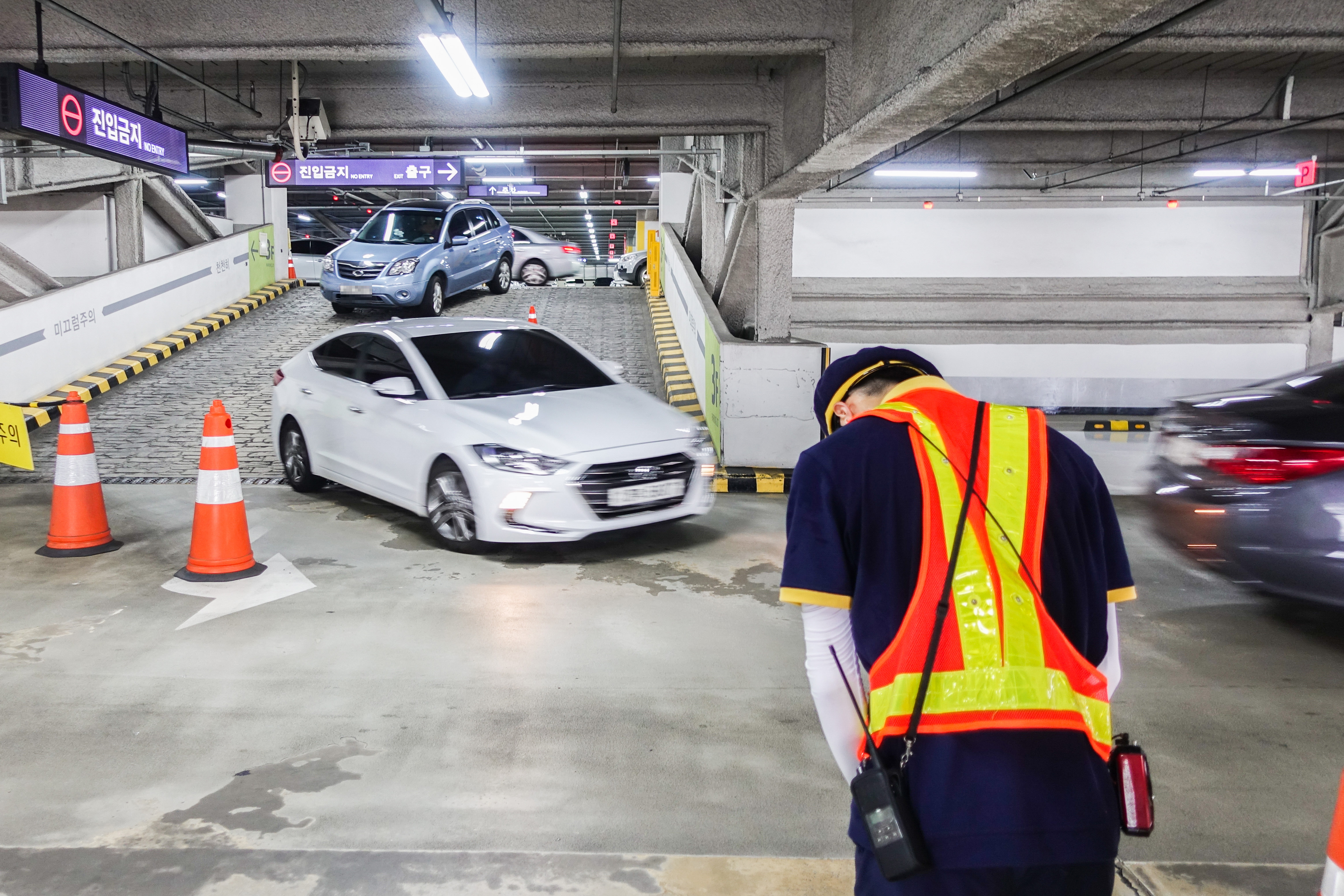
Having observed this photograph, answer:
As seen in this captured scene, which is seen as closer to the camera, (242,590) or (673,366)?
(242,590)

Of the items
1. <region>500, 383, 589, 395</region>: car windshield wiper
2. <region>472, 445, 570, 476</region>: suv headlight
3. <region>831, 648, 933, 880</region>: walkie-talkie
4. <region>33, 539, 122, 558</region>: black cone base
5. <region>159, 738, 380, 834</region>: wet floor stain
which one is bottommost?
<region>159, 738, 380, 834</region>: wet floor stain

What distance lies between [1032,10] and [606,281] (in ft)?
88.1

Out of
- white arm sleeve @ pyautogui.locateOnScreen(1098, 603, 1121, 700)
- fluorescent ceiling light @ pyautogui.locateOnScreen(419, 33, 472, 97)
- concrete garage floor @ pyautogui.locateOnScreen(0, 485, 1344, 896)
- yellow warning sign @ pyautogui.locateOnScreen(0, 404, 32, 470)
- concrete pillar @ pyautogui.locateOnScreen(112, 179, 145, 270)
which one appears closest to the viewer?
white arm sleeve @ pyautogui.locateOnScreen(1098, 603, 1121, 700)

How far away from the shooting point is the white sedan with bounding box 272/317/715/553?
6.18m

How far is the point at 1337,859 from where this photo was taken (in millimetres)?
1562

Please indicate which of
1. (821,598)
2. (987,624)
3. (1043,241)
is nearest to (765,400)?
(821,598)

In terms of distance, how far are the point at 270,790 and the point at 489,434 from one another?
3.16 m

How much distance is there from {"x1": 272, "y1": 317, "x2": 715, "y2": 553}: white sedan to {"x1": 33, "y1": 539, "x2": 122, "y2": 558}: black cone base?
1675mm

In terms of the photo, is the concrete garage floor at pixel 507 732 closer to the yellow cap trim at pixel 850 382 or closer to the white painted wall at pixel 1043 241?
the yellow cap trim at pixel 850 382

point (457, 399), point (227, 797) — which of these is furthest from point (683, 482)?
point (227, 797)

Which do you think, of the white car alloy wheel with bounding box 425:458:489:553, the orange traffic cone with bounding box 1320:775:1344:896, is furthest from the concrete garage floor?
the orange traffic cone with bounding box 1320:775:1344:896

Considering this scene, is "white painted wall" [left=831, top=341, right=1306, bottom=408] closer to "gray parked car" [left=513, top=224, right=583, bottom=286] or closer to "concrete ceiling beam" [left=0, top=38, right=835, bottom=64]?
"gray parked car" [left=513, top=224, right=583, bottom=286]

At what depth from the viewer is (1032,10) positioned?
402 centimetres

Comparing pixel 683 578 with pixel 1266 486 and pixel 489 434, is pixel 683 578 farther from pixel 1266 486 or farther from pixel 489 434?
pixel 1266 486
